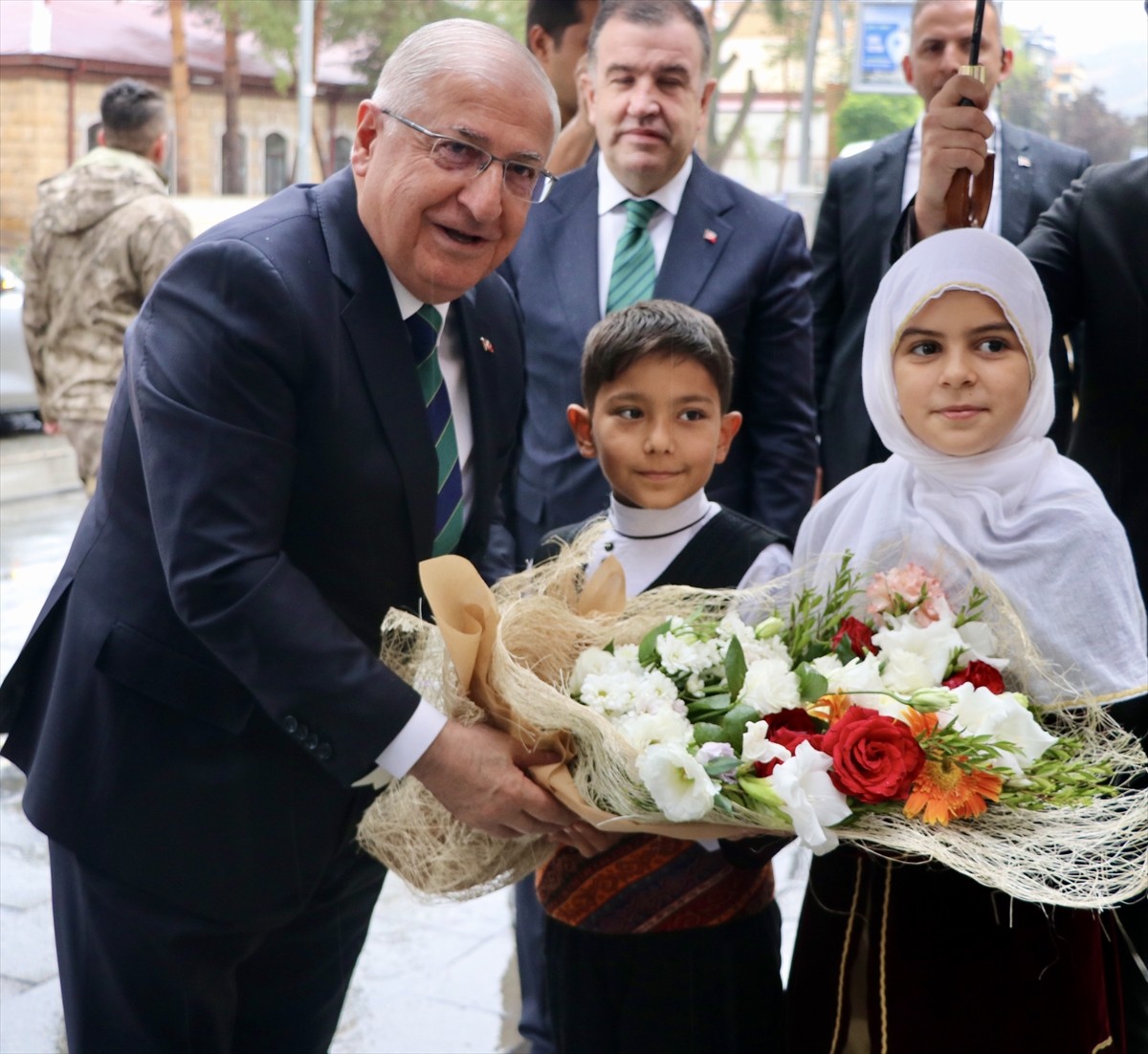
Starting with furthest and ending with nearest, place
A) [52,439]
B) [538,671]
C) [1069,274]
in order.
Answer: [52,439]
[1069,274]
[538,671]

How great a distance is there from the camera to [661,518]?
8.30ft

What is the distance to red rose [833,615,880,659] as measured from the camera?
6.88 feet

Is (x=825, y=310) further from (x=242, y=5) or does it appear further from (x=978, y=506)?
(x=242, y=5)

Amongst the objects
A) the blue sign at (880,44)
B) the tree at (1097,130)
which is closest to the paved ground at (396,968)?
the tree at (1097,130)

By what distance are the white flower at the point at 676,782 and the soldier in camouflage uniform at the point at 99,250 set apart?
173 inches

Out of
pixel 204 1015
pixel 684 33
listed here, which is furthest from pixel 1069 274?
pixel 204 1015

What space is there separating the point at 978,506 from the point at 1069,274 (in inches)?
32.4

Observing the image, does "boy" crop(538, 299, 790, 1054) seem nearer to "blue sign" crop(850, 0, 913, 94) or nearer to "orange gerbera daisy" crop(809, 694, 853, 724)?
"orange gerbera daisy" crop(809, 694, 853, 724)

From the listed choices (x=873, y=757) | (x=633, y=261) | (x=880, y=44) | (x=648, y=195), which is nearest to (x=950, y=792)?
(x=873, y=757)

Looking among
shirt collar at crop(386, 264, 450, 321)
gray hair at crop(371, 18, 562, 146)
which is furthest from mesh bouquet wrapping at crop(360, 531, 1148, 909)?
gray hair at crop(371, 18, 562, 146)

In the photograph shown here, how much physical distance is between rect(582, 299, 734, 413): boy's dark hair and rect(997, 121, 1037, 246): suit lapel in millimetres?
1326

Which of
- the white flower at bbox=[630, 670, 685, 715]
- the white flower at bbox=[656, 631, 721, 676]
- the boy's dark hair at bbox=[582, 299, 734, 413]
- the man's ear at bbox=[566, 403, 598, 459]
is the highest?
the boy's dark hair at bbox=[582, 299, 734, 413]

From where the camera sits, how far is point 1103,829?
1.81m

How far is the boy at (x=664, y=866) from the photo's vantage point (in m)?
2.36
